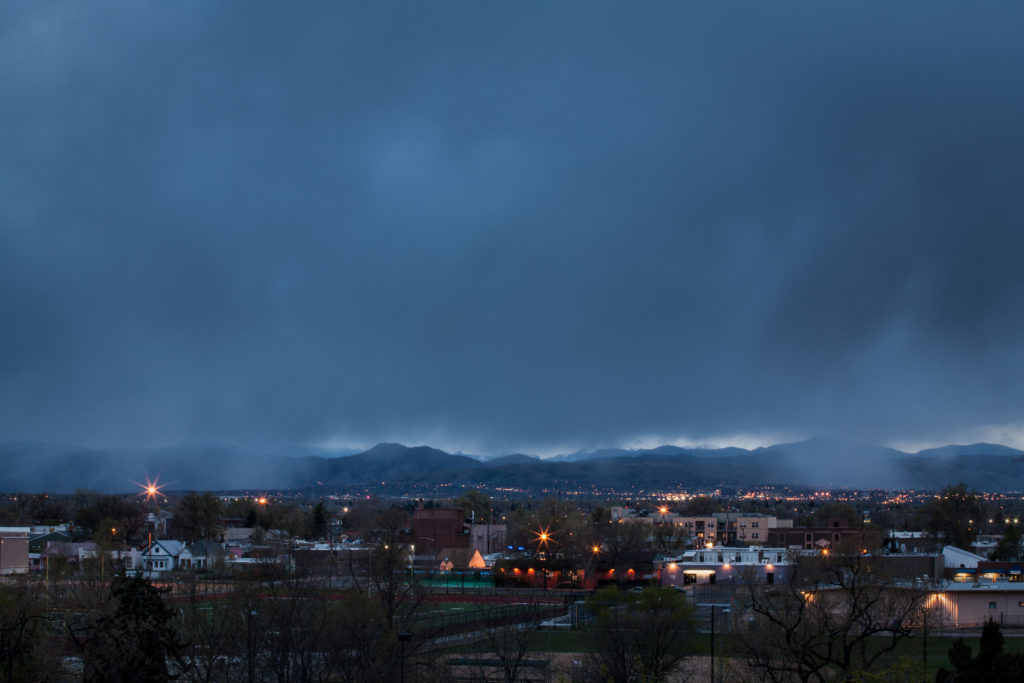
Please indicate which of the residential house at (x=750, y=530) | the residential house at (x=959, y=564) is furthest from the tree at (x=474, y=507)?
the residential house at (x=959, y=564)

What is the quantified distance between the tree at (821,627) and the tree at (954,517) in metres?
60.1

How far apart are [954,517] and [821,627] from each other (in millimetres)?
87009

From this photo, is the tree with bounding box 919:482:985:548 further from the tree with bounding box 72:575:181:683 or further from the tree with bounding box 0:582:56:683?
the tree with bounding box 0:582:56:683

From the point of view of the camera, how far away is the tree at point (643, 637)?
111 ft

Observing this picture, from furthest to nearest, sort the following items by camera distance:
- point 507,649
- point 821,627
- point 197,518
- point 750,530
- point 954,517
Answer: point 197,518 → point 750,530 → point 954,517 → point 507,649 → point 821,627

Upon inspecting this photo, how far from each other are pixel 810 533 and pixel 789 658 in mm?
74968

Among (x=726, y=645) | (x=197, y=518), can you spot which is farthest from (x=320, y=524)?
(x=726, y=645)

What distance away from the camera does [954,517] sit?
105m

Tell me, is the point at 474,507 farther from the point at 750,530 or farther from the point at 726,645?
the point at 726,645

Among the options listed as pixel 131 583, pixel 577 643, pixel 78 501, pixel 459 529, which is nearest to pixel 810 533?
pixel 459 529

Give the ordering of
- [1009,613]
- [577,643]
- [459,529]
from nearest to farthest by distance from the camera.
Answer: [577,643] < [1009,613] < [459,529]

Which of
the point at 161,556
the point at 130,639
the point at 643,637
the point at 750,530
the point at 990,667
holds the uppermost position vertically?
the point at 130,639

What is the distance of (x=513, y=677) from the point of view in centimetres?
3180

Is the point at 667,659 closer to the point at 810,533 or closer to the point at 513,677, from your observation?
the point at 513,677
